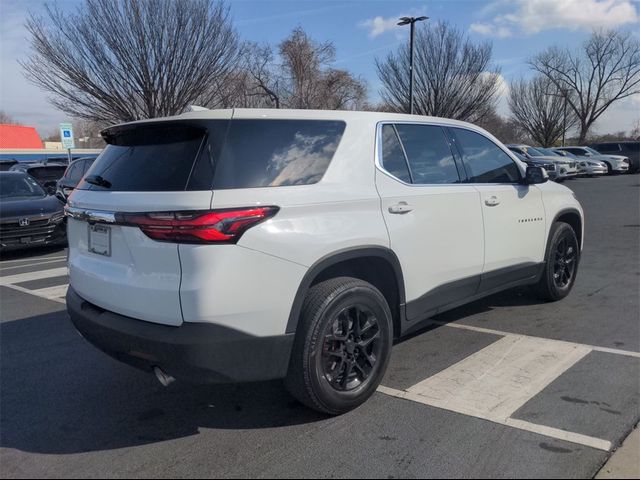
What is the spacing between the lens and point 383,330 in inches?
139

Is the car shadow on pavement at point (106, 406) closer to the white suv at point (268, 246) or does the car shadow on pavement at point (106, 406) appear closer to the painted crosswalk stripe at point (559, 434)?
the white suv at point (268, 246)

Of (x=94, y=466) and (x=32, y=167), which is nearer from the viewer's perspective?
(x=94, y=466)

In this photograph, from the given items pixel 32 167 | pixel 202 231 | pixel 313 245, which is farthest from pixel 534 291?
pixel 32 167

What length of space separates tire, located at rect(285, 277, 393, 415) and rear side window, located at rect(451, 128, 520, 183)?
66.7 inches

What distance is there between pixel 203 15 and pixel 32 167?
808 cm

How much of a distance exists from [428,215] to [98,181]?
2231mm

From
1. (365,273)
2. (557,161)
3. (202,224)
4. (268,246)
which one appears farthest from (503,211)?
(557,161)

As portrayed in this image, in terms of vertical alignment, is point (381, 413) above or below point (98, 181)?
below

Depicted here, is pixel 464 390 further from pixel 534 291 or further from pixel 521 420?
pixel 534 291

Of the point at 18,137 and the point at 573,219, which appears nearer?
the point at 573,219

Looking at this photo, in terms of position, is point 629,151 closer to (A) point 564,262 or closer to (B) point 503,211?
(A) point 564,262

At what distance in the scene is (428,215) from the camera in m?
3.84

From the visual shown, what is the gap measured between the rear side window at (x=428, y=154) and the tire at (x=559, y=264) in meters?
1.75

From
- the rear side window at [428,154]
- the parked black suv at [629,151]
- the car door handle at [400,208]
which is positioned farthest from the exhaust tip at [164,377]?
the parked black suv at [629,151]
